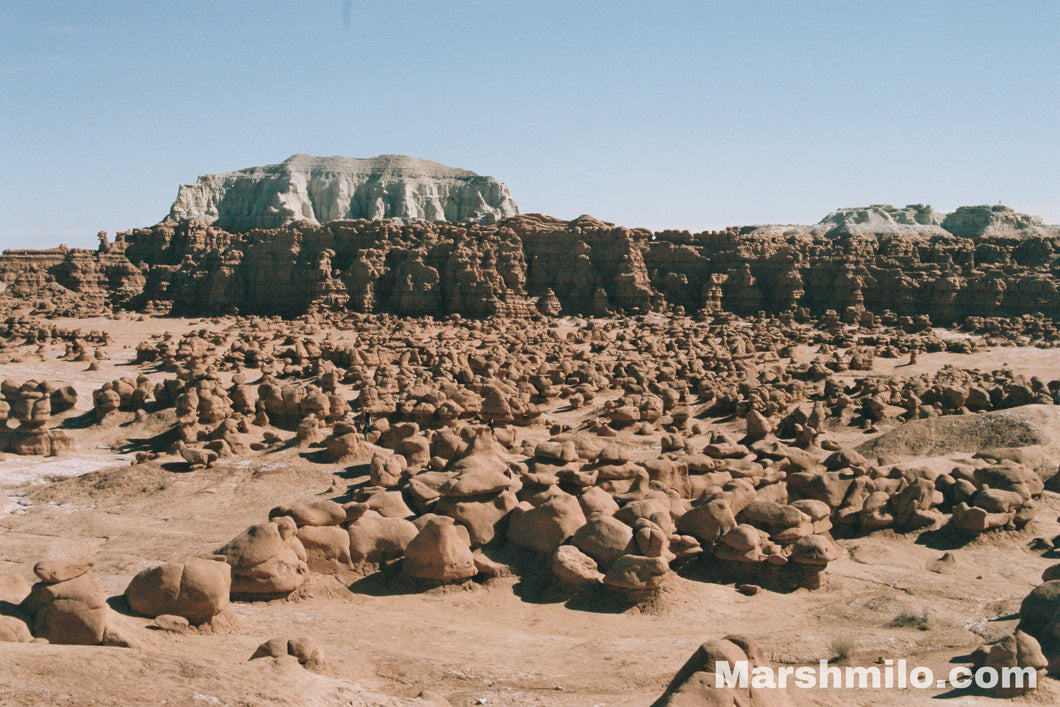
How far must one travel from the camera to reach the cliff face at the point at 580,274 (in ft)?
129

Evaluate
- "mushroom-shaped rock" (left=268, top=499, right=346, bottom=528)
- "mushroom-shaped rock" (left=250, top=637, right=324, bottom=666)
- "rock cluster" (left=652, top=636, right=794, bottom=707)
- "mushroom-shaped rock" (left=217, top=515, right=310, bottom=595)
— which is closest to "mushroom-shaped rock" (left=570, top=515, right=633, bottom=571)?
"mushroom-shaped rock" (left=268, top=499, right=346, bottom=528)

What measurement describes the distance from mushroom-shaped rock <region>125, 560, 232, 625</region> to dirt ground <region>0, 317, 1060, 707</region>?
0.18 m

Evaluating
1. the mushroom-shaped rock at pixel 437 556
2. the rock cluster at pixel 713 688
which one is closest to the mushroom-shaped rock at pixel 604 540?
the mushroom-shaped rock at pixel 437 556

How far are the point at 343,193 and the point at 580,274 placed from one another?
2923cm

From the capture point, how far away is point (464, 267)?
39.6 m

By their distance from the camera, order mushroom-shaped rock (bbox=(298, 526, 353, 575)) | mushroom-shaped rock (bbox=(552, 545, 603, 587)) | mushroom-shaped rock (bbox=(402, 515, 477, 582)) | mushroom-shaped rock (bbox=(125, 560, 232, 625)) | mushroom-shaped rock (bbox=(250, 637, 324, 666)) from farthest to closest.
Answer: mushroom-shaped rock (bbox=(298, 526, 353, 575)) → mushroom-shaped rock (bbox=(402, 515, 477, 582)) → mushroom-shaped rock (bbox=(552, 545, 603, 587)) → mushroom-shaped rock (bbox=(125, 560, 232, 625)) → mushroom-shaped rock (bbox=(250, 637, 324, 666))

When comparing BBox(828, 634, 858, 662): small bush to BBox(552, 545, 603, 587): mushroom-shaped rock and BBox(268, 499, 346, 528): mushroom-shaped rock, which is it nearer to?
BBox(552, 545, 603, 587): mushroom-shaped rock

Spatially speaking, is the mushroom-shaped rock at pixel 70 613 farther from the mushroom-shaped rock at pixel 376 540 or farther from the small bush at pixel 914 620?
the small bush at pixel 914 620

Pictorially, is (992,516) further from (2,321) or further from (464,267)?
(2,321)

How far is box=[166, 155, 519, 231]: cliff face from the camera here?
204ft

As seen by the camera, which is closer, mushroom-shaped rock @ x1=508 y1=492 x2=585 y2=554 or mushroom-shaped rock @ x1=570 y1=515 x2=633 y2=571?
mushroom-shaped rock @ x1=570 y1=515 x2=633 y2=571

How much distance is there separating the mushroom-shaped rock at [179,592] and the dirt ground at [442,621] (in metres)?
0.18

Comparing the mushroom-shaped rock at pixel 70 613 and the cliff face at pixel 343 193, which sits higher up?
the cliff face at pixel 343 193

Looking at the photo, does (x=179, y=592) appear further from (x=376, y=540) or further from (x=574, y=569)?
(x=574, y=569)
